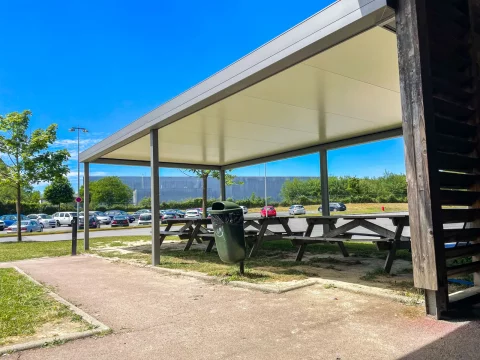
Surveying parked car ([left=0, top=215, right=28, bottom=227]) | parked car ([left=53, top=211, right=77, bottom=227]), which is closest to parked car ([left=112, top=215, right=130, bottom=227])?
parked car ([left=53, top=211, right=77, bottom=227])

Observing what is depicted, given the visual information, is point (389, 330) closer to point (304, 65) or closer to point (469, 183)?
point (469, 183)

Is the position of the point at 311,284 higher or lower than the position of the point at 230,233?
lower

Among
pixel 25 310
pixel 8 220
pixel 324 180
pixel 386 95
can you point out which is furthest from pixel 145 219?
pixel 25 310

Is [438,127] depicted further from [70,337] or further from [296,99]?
[70,337]

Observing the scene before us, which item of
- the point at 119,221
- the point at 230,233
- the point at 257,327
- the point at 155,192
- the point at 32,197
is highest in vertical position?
the point at 32,197

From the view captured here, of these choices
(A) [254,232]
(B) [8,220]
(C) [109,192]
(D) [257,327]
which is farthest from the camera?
(C) [109,192]

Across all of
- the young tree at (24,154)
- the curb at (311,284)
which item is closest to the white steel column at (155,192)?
the curb at (311,284)

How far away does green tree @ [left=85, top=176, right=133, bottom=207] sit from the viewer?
61125 mm

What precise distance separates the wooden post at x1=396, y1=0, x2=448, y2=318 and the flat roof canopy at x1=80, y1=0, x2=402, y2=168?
315mm

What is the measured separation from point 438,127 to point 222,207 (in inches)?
140

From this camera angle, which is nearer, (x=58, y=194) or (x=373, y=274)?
(x=373, y=274)

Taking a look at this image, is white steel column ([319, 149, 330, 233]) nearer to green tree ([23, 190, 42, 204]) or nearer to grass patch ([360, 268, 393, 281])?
grass patch ([360, 268, 393, 281])

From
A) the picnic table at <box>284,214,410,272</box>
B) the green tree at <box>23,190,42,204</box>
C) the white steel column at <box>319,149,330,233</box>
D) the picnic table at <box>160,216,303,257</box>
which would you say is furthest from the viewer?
the green tree at <box>23,190,42,204</box>

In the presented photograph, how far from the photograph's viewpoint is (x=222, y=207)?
6.30 meters
